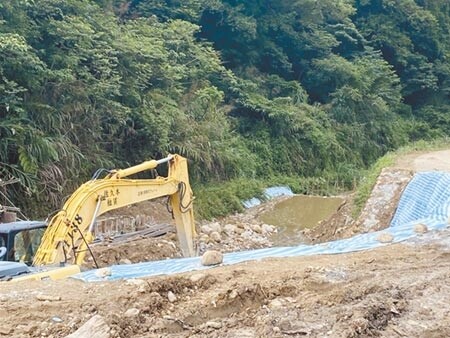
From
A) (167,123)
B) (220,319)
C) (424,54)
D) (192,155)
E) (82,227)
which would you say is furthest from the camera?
(424,54)

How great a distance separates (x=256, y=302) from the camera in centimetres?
523

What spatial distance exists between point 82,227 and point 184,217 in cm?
249

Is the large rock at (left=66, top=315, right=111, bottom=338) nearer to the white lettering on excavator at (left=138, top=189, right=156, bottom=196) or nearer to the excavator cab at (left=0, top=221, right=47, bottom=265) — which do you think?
the excavator cab at (left=0, top=221, right=47, bottom=265)

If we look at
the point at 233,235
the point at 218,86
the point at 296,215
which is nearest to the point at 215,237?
the point at 233,235

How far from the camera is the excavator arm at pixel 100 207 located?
7.11 meters

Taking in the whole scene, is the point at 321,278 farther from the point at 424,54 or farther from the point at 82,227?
the point at 424,54

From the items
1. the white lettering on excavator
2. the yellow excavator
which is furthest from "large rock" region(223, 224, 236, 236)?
the white lettering on excavator

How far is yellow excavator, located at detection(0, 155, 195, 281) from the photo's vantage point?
6.60 metres

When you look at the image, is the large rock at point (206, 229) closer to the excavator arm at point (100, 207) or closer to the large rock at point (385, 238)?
the excavator arm at point (100, 207)

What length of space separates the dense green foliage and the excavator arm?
12.2 ft

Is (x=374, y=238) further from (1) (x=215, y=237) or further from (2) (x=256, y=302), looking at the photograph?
(1) (x=215, y=237)

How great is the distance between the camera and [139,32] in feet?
57.8

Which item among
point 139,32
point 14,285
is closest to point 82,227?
point 14,285

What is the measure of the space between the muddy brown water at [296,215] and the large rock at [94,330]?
32.9 ft
